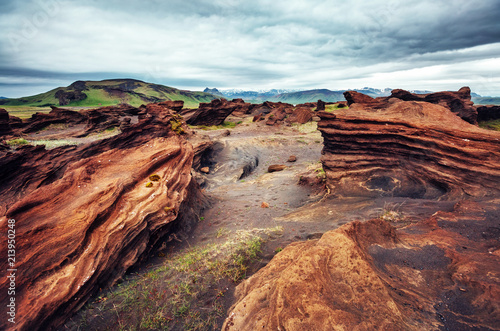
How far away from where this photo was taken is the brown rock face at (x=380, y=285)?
3.36m

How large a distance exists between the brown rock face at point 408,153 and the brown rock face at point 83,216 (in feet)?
25.8

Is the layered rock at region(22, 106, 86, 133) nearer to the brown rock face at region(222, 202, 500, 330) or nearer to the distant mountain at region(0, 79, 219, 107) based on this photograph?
Answer: the brown rock face at region(222, 202, 500, 330)

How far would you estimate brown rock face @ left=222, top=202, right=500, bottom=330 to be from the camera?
3.36 metres

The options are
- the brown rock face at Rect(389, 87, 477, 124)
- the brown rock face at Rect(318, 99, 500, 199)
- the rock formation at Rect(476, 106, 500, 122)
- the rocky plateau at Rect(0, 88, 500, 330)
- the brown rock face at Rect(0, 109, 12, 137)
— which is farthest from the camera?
the rock formation at Rect(476, 106, 500, 122)

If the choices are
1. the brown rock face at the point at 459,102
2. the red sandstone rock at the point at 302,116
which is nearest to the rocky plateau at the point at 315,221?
the brown rock face at the point at 459,102

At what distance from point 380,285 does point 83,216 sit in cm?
728

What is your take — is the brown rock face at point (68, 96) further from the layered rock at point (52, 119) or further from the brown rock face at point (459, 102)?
the brown rock face at point (459, 102)

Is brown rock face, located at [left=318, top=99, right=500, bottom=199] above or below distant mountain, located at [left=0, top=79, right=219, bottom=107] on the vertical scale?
below

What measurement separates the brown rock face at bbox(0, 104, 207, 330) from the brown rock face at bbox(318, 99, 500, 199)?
25.8 ft

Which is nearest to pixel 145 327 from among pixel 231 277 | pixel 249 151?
pixel 231 277

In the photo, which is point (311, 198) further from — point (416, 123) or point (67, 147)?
point (67, 147)

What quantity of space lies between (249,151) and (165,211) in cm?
1921

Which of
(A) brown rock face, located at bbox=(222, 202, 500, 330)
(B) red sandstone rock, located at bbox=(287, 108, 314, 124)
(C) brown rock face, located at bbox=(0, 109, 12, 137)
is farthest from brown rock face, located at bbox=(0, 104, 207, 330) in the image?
(B) red sandstone rock, located at bbox=(287, 108, 314, 124)

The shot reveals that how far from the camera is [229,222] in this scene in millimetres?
10117
